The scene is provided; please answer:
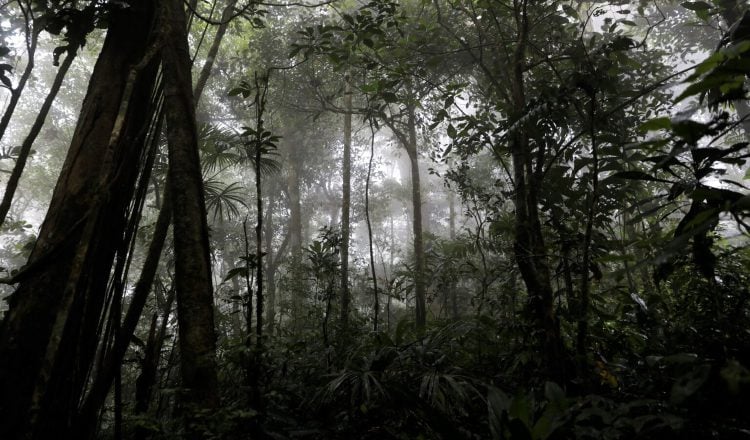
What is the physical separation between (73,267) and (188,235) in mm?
439

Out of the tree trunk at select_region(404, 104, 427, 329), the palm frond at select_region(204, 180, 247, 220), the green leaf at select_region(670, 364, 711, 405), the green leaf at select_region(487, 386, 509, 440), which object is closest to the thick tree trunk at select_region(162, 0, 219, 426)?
the green leaf at select_region(487, 386, 509, 440)

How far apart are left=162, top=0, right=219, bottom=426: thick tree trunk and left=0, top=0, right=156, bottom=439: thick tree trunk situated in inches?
7.9

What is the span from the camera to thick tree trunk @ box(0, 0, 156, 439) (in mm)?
1540

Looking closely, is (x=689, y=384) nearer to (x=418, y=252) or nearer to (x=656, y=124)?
(x=656, y=124)

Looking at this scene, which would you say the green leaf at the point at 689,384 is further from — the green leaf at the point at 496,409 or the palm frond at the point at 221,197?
the palm frond at the point at 221,197

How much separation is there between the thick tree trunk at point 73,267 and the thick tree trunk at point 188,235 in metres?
0.20

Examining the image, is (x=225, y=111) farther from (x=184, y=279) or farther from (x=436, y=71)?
(x=184, y=279)

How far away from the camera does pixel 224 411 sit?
5.40ft

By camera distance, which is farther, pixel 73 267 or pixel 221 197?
pixel 221 197

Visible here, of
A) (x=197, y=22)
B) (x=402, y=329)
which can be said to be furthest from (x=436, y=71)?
(x=402, y=329)

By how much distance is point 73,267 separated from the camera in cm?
158

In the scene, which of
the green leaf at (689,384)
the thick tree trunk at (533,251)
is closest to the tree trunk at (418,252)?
the thick tree trunk at (533,251)

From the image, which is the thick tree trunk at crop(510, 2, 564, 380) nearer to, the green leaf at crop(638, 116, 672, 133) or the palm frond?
the green leaf at crop(638, 116, 672, 133)

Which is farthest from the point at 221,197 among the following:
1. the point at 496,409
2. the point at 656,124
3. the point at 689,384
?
the point at 689,384
